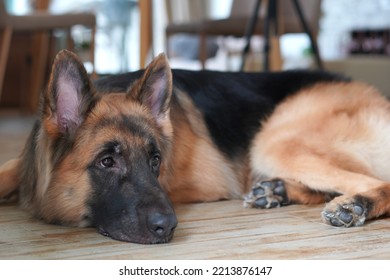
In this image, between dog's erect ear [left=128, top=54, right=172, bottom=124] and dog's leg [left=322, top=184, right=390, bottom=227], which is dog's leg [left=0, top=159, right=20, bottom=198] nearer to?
dog's erect ear [left=128, top=54, right=172, bottom=124]

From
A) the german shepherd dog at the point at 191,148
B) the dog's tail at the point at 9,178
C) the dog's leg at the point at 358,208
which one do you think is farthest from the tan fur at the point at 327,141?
the dog's tail at the point at 9,178

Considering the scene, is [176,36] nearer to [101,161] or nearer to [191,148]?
[191,148]

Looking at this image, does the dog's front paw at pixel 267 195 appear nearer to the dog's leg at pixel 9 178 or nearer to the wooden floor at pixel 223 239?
the wooden floor at pixel 223 239

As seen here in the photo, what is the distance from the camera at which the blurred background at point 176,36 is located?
5941 mm

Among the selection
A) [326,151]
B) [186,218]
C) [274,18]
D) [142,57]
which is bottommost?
[186,218]

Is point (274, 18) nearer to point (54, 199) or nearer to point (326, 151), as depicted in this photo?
point (326, 151)

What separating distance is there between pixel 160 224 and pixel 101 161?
343 millimetres

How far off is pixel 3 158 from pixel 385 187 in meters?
2.60

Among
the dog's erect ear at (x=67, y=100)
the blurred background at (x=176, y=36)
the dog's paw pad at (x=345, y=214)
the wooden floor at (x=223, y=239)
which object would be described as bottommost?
the wooden floor at (x=223, y=239)

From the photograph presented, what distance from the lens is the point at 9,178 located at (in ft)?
8.87

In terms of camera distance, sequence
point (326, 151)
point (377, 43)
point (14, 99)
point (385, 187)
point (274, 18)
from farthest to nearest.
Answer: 1. point (377, 43)
2. point (14, 99)
3. point (274, 18)
4. point (326, 151)
5. point (385, 187)

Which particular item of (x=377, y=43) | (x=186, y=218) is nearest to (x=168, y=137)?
(x=186, y=218)

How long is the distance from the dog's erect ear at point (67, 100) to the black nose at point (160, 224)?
0.49m

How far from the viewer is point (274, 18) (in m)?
5.07
